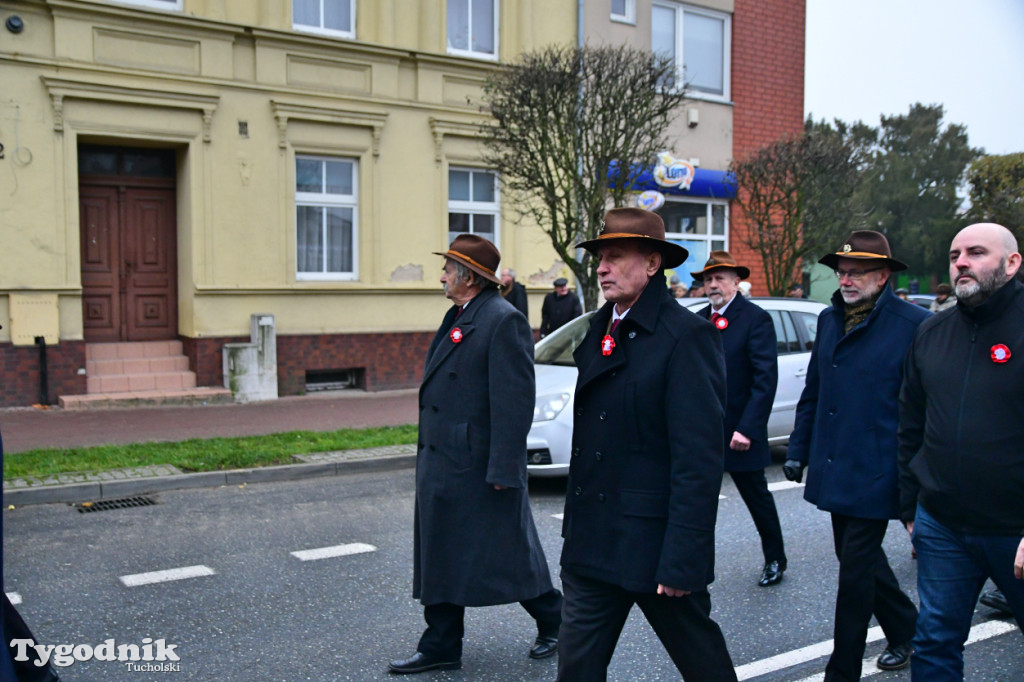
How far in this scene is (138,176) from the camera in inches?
547

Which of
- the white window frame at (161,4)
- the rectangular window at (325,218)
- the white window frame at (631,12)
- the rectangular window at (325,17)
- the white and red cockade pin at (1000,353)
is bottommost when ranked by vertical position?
the white and red cockade pin at (1000,353)

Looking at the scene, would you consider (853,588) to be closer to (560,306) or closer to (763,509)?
(763,509)

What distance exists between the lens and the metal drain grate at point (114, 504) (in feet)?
25.5

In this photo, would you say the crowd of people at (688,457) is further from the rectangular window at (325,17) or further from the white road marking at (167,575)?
the rectangular window at (325,17)

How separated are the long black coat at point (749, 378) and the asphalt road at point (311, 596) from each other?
0.80 meters

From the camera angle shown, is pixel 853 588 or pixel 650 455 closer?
pixel 650 455

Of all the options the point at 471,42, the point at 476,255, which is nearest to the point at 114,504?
the point at 476,255

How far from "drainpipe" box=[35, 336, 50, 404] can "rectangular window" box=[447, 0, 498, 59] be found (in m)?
7.77

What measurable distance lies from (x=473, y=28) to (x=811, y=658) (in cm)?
1365

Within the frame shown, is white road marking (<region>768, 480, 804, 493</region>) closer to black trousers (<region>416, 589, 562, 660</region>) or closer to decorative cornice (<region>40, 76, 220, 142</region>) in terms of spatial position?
black trousers (<region>416, 589, 562, 660</region>)

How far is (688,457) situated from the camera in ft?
10.1

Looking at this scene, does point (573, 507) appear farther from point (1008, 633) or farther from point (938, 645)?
point (1008, 633)

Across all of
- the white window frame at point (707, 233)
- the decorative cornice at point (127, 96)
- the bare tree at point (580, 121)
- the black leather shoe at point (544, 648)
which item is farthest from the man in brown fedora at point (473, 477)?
the white window frame at point (707, 233)

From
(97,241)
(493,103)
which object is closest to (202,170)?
(97,241)
